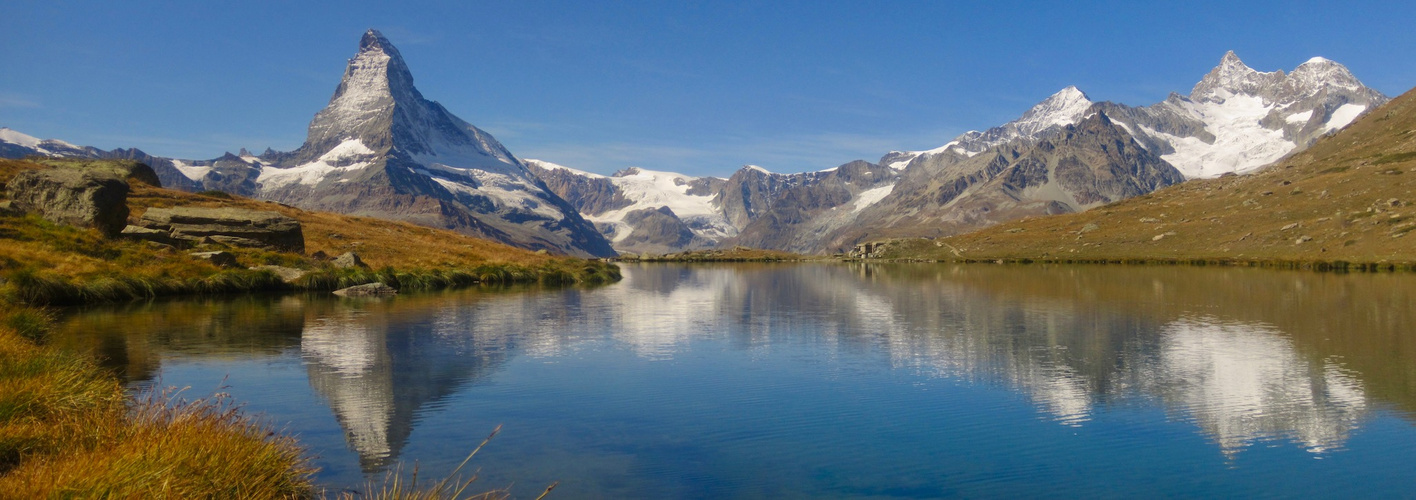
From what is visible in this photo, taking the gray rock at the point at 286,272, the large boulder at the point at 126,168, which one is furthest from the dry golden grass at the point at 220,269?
the large boulder at the point at 126,168

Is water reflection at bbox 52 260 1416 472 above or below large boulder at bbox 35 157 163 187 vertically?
below

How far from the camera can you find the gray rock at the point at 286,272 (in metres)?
62.2

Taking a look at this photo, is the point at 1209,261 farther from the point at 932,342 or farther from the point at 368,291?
the point at 368,291

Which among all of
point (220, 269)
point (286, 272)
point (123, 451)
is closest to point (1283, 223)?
point (286, 272)

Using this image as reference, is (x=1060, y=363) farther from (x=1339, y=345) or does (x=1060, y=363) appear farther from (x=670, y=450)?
(x=670, y=450)

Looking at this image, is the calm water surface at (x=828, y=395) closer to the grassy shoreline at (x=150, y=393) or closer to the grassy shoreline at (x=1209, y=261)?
the grassy shoreline at (x=150, y=393)

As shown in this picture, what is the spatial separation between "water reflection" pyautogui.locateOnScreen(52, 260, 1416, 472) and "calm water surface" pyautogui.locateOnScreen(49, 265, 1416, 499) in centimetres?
15

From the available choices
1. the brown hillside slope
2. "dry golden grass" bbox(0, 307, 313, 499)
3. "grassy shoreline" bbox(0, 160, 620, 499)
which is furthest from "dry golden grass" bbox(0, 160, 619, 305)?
the brown hillside slope

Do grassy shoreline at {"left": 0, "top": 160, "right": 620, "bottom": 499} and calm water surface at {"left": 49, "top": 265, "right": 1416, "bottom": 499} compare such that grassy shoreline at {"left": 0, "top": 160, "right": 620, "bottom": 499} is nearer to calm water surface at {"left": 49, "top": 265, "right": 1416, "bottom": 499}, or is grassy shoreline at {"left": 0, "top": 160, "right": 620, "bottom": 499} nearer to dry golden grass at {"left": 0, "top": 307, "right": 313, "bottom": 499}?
dry golden grass at {"left": 0, "top": 307, "right": 313, "bottom": 499}

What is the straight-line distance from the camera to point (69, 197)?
56.8 m

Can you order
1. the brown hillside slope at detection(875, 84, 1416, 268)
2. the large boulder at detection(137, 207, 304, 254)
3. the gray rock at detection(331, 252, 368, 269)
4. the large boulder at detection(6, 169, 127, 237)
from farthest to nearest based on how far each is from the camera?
the brown hillside slope at detection(875, 84, 1416, 268) → the gray rock at detection(331, 252, 368, 269) → the large boulder at detection(137, 207, 304, 254) → the large boulder at detection(6, 169, 127, 237)

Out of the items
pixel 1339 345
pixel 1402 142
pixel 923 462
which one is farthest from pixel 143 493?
pixel 1402 142

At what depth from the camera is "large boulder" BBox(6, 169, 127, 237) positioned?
185 ft

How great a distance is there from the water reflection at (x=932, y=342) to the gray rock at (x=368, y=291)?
13.2 ft
